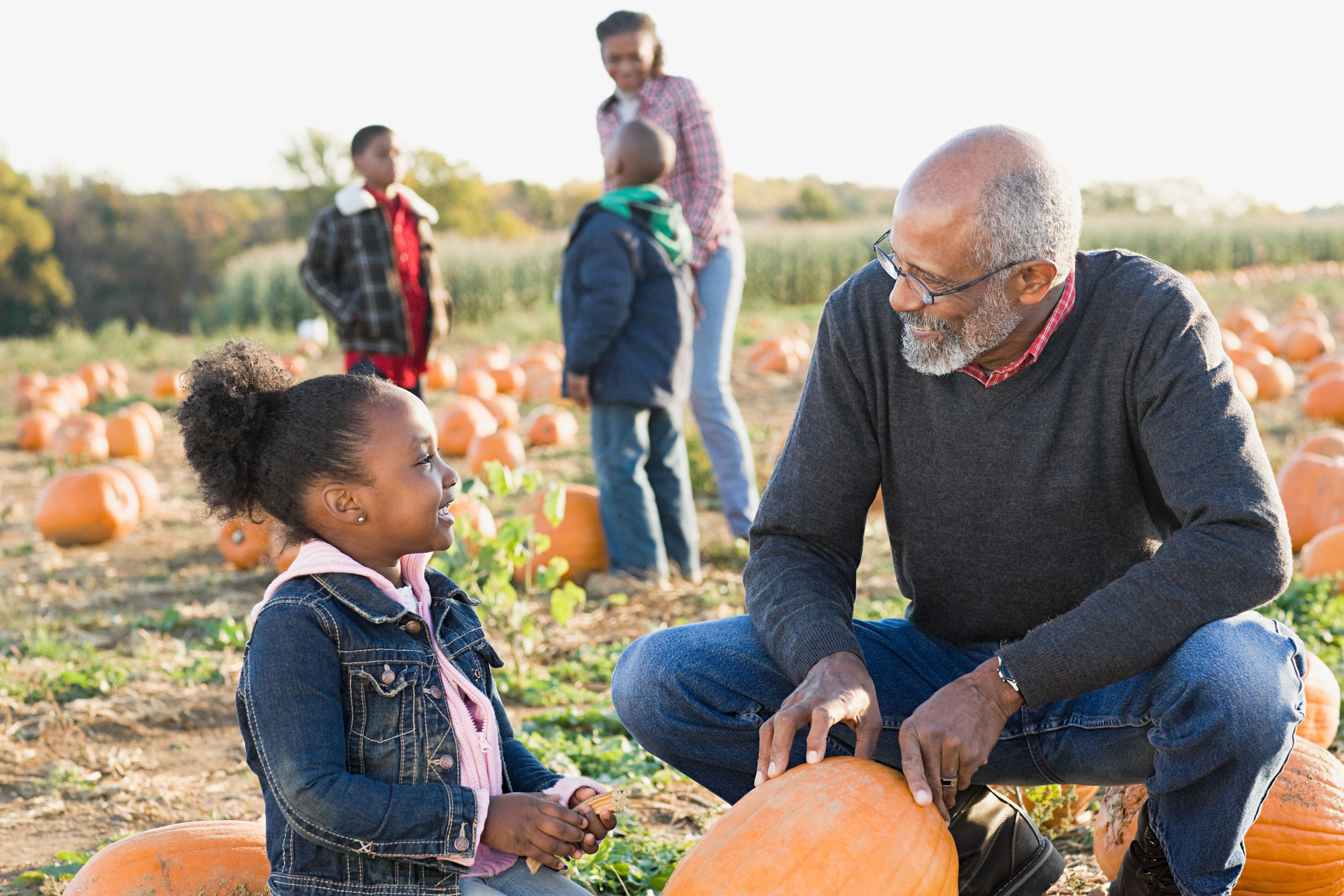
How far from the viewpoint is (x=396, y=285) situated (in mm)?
5652

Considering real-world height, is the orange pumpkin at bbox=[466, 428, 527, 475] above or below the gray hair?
below

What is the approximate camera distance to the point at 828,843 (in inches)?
72.8

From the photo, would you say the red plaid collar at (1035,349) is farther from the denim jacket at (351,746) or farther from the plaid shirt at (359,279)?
the plaid shirt at (359,279)

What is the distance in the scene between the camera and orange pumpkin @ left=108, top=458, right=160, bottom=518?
21.4 ft

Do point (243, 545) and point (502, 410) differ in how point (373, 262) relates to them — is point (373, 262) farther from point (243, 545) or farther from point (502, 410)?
point (502, 410)

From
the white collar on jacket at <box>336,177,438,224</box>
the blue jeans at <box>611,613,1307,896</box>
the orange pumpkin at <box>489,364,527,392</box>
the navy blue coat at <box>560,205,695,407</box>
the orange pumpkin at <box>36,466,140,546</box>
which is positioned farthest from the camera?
the orange pumpkin at <box>489,364,527,392</box>

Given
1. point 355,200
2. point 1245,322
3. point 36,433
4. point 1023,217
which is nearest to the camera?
point 1023,217

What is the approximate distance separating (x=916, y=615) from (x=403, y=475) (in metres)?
1.17

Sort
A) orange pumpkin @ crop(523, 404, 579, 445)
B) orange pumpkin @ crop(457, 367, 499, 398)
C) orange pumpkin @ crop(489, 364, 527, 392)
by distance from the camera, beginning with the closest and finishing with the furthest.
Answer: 1. orange pumpkin @ crop(523, 404, 579, 445)
2. orange pumpkin @ crop(457, 367, 499, 398)
3. orange pumpkin @ crop(489, 364, 527, 392)

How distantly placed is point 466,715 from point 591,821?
0.29 meters

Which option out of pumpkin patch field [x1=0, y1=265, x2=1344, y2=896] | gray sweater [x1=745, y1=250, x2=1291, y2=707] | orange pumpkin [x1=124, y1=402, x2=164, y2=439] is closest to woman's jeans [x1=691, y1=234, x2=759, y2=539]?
pumpkin patch field [x1=0, y1=265, x2=1344, y2=896]

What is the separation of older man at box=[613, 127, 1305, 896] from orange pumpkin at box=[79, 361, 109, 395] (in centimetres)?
979

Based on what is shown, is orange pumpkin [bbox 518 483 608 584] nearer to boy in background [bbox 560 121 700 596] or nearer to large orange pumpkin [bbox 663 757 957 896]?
boy in background [bbox 560 121 700 596]

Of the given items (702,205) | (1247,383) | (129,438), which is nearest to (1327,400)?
(1247,383)
